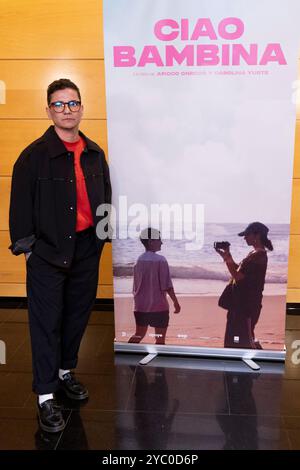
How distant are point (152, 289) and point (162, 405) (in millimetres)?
701

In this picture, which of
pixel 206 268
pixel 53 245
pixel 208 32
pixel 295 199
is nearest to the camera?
pixel 53 245

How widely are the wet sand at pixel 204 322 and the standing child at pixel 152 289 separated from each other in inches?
1.5

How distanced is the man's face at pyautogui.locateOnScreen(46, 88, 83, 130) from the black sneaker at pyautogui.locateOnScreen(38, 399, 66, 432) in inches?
54.6

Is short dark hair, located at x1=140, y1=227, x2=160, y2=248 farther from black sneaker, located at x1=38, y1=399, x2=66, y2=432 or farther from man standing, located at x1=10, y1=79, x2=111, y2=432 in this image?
black sneaker, located at x1=38, y1=399, x2=66, y2=432

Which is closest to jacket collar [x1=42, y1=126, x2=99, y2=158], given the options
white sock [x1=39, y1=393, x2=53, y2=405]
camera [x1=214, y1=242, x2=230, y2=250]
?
camera [x1=214, y1=242, x2=230, y2=250]

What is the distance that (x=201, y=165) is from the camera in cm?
290

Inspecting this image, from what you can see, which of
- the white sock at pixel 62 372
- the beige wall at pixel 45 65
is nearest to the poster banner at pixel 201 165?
the white sock at pixel 62 372

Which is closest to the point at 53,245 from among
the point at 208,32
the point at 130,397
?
the point at 130,397

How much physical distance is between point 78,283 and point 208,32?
1.49m

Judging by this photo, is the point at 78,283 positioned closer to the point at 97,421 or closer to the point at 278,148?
the point at 97,421

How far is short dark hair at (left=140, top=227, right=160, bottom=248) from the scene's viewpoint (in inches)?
119

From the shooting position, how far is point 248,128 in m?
2.82

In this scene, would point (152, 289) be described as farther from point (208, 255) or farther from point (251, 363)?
point (251, 363)

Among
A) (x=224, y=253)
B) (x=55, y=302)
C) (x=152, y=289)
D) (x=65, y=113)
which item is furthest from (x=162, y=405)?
(x=65, y=113)
